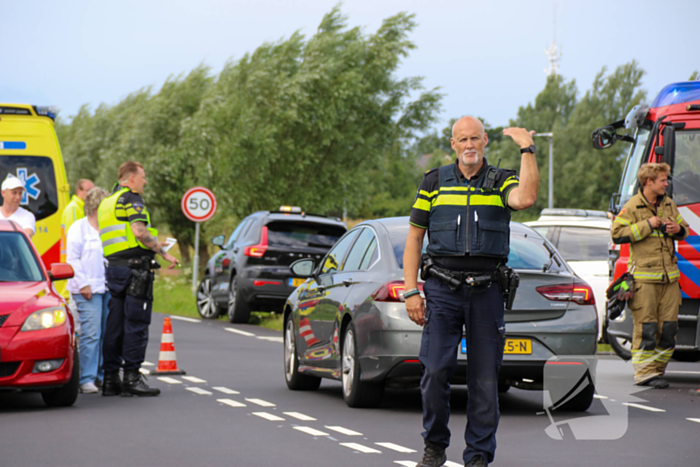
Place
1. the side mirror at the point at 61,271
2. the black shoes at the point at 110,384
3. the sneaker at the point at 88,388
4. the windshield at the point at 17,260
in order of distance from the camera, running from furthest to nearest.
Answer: the sneaker at the point at 88,388
the black shoes at the point at 110,384
the windshield at the point at 17,260
the side mirror at the point at 61,271

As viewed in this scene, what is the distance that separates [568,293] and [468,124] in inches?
118

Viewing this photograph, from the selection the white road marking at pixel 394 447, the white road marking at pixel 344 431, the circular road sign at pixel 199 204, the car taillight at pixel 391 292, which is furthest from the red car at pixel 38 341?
the circular road sign at pixel 199 204

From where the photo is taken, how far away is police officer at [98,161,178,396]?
1035 centimetres

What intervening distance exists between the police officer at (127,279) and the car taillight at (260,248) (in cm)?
913

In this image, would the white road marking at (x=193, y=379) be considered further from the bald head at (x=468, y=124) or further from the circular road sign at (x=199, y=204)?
the circular road sign at (x=199, y=204)

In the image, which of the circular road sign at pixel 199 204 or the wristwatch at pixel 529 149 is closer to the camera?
the wristwatch at pixel 529 149

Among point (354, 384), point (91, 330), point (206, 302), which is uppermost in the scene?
point (91, 330)

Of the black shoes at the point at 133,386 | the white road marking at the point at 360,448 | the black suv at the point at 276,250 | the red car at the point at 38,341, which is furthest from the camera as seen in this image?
the black suv at the point at 276,250

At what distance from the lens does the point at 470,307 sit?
621 centimetres

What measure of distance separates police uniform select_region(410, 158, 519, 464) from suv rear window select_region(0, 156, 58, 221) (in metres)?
10.2

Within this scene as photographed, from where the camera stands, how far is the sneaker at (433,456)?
20.2ft

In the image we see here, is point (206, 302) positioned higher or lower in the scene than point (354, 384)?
lower

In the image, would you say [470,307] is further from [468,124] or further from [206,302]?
[206,302]

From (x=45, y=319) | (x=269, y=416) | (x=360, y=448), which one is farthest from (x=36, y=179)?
(x=360, y=448)
